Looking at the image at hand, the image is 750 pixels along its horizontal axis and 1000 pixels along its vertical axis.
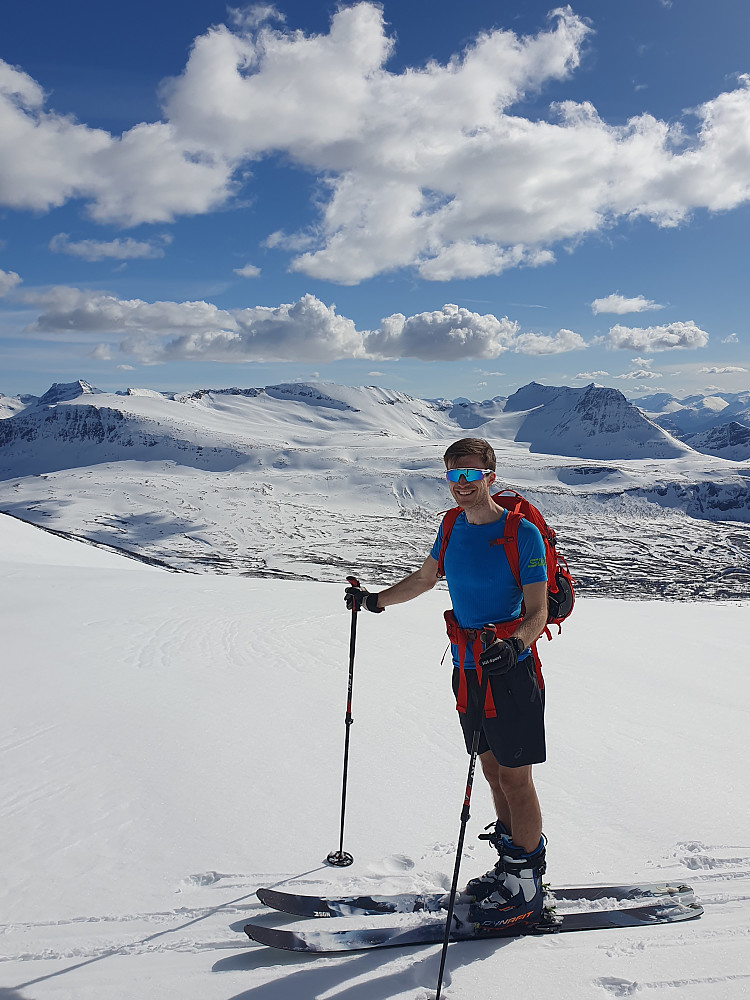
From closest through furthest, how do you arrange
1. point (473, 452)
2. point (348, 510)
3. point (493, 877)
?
point (473, 452) < point (493, 877) < point (348, 510)

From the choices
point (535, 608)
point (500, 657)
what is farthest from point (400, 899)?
point (535, 608)

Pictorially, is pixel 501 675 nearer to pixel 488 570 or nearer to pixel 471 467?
pixel 488 570

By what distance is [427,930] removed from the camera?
358 centimetres

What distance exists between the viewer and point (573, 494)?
122188mm

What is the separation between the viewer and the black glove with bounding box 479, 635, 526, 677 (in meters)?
3.19

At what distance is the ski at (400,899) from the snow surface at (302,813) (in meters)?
0.12

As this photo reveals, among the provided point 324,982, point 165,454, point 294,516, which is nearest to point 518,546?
point 324,982

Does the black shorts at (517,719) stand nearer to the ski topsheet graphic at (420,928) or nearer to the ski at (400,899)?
the ski topsheet graphic at (420,928)

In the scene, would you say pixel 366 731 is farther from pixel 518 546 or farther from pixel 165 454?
pixel 165 454

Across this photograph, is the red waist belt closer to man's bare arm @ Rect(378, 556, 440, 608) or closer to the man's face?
man's bare arm @ Rect(378, 556, 440, 608)

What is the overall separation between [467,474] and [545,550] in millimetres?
683

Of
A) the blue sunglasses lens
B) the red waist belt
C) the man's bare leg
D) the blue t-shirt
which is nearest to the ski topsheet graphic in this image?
the man's bare leg

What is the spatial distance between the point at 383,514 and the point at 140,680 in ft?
332

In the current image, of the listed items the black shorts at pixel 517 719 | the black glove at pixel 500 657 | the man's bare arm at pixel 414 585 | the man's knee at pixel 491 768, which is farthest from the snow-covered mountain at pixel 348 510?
the black glove at pixel 500 657
